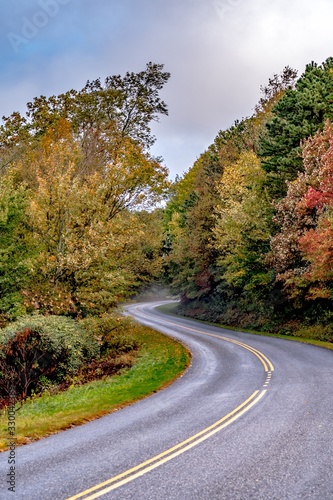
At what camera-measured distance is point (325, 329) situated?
2900 centimetres

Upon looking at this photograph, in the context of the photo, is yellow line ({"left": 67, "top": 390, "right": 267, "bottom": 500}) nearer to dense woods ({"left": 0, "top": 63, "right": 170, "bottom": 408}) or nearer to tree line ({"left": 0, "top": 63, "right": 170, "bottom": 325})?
dense woods ({"left": 0, "top": 63, "right": 170, "bottom": 408})

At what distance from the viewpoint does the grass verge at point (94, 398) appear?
1122 cm

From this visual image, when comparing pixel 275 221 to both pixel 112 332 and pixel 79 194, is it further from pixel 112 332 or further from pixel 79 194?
pixel 79 194

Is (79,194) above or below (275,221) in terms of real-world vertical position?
above

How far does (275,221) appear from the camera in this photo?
30.8 m

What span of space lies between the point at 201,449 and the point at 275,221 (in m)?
24.1

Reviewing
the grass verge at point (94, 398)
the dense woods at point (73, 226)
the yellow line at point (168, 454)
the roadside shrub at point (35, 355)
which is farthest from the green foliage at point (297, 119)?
the yellow line at point (168, 454)

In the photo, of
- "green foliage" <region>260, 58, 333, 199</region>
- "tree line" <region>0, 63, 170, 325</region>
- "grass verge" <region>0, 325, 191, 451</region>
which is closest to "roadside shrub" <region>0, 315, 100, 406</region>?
"grass verge" <region>0, 325, 191, 451</region>

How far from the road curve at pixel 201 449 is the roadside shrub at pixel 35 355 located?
5615mm

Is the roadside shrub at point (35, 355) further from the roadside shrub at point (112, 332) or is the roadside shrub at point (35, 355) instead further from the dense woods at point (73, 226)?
the roadside shrub at point (112, 332)

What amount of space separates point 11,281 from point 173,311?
38975 mm

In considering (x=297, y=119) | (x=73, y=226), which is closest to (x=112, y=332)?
(x=73, y=226)

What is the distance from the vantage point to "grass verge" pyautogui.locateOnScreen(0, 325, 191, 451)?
36.8 ft

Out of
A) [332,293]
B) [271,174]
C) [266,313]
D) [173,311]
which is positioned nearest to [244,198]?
[271,174]
